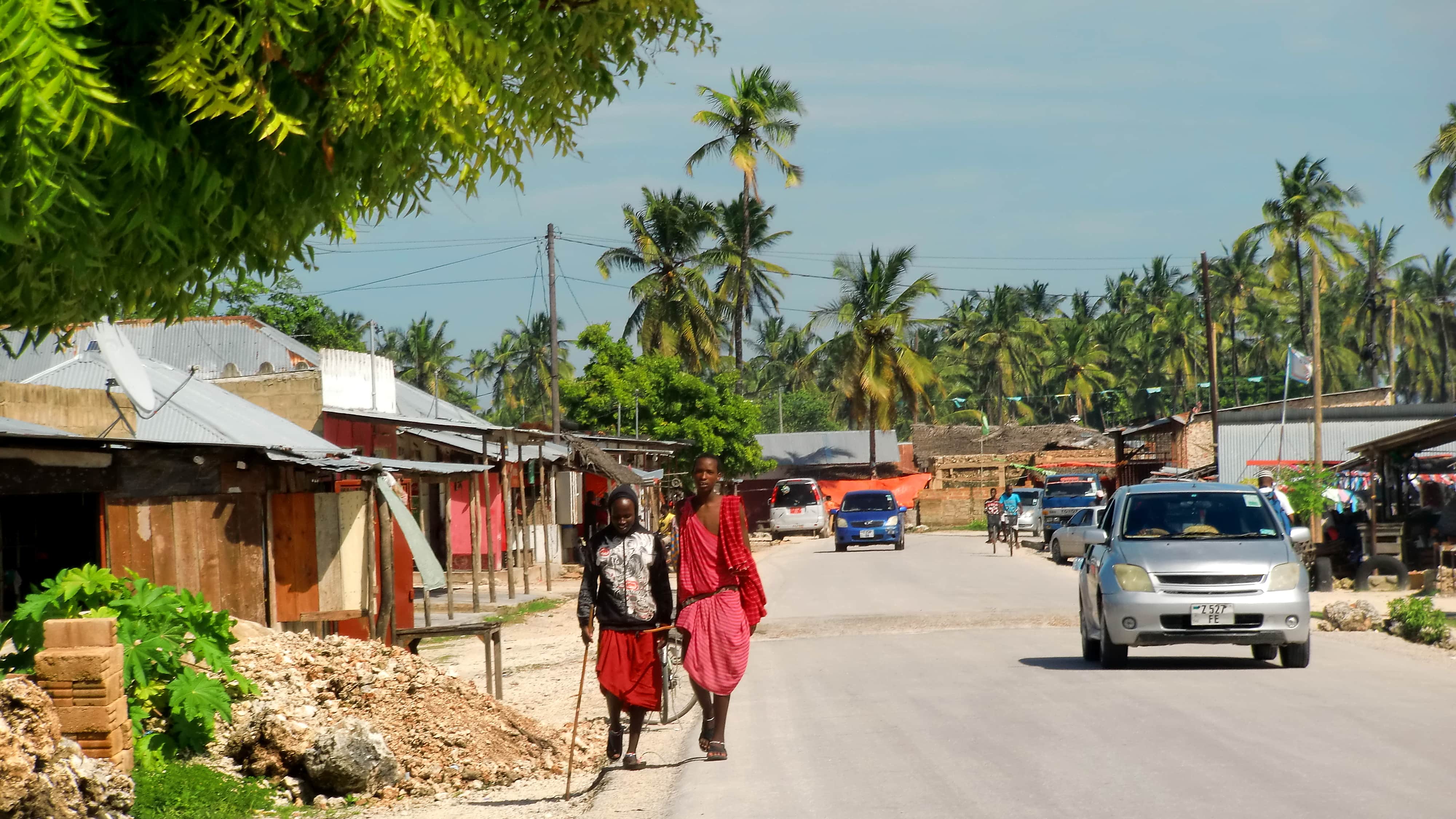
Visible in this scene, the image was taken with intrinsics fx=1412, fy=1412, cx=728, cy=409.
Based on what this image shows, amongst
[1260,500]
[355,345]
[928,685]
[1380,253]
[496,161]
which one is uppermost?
[1380,253]

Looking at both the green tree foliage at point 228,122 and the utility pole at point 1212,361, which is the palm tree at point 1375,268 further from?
the green tree foliage at point 228,122

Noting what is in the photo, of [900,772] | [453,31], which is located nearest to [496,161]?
[453,31]

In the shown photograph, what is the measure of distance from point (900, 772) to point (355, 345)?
185 ft

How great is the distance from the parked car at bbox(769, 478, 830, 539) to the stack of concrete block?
150 ft

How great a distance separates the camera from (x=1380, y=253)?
279ft

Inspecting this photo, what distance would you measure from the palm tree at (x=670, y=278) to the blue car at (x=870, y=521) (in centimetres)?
1593

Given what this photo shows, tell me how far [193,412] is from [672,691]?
872 cm

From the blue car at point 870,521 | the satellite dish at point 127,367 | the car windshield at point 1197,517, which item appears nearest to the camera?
the car windshield at point 1197,517

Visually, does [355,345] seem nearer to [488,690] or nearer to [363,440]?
[363,440]

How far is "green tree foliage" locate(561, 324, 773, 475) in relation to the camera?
49.2 meters

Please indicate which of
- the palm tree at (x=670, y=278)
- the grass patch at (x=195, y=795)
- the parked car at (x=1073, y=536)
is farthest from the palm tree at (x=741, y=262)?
the grass patch at (x=195, y=795)

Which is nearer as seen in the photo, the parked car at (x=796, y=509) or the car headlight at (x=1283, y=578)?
the car headlight at (x=1283, y=578)

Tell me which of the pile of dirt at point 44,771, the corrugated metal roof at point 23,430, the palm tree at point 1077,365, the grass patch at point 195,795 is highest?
the palm tree at point 1077,365

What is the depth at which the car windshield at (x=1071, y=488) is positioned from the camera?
136 feet
